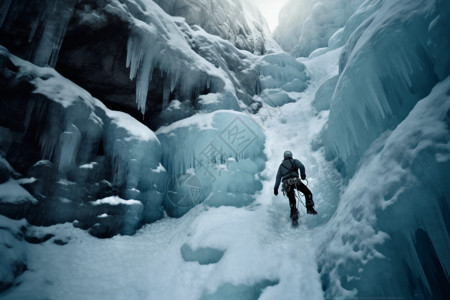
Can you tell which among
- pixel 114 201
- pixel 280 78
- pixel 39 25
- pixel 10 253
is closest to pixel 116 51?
pixel 39 25

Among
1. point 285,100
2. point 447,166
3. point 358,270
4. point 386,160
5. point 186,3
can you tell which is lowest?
point 358,270

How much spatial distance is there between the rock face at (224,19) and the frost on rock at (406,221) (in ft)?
50.7

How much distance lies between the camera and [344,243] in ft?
12.4

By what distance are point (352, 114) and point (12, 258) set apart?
27.1 feet

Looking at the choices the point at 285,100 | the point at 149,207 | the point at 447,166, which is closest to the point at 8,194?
the point at 149,207

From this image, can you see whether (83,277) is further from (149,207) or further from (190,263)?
(149,207)

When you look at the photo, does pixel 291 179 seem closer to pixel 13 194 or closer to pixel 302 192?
pixel 302 192

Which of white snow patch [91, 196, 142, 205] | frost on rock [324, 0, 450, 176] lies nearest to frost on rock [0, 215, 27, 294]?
white snow patch [91, 196, 142, 205]

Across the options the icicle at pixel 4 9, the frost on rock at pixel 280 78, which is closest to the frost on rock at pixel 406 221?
the icicle at pixel 4 9

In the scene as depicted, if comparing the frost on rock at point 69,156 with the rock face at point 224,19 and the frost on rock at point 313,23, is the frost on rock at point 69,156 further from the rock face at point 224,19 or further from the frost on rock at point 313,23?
the frost on rock at point 313,23

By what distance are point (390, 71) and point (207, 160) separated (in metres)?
6.33

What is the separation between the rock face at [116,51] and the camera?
827 cm

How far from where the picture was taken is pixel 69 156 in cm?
727

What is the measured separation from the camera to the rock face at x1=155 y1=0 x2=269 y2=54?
15.5 metres
